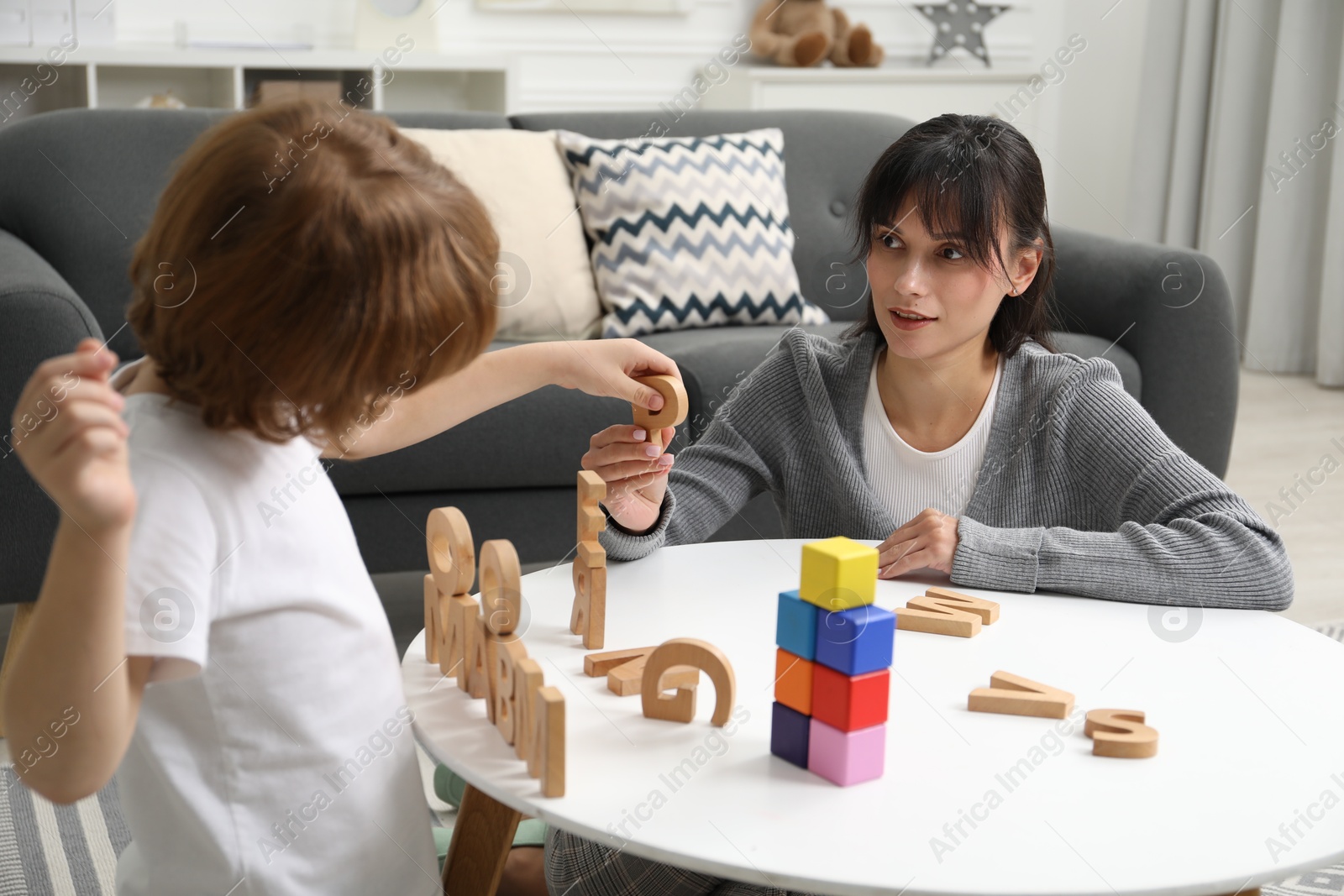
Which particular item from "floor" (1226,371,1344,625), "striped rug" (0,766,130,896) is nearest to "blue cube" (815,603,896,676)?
"striped rug" (0,766,130,896)

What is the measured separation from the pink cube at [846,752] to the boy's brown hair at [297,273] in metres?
0.35

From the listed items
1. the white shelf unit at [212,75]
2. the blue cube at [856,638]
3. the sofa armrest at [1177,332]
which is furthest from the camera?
the white shelf unit at [212,75]

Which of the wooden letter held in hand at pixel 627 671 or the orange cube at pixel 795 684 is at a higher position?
the orange cube at pixel 795 684

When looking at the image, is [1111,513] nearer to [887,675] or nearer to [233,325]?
[887,675]

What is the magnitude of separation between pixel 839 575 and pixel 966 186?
67 centimetres

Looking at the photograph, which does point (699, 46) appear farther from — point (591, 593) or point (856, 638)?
point (856, 638)

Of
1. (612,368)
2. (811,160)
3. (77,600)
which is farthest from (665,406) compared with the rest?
(811,160)

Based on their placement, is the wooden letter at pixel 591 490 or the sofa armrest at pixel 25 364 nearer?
the wooden letter at pixel 591 490

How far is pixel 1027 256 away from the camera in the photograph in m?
1.41

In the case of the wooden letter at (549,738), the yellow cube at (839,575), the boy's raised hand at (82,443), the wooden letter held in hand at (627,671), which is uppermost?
the boy's raised hand at (82,443)

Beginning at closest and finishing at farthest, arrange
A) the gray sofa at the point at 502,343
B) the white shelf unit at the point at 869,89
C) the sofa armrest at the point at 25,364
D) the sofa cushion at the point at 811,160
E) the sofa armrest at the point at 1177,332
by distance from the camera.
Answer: the sofa armrest at the point at 25,364 → the gray sofa at the point at 502,343 → the sofa armrest at the point at 1177,332 → the sofa cushion at the point at 811,160 → the white shelf unit at the point at 869,89

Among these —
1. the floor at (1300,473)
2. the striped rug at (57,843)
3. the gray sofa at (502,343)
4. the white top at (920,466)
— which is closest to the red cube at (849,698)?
the white top at (920,466)

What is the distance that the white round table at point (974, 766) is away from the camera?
29.4 inches

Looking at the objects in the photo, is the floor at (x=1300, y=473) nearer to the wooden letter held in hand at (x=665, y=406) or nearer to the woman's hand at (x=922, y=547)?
the woman's hand at (x=922, y=547)
